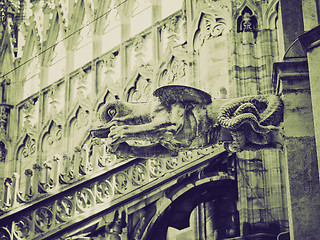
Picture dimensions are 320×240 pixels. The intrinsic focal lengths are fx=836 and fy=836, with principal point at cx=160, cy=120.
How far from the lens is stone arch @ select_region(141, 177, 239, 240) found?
38.2 feet

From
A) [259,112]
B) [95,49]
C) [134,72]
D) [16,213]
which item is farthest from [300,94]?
[95,49]

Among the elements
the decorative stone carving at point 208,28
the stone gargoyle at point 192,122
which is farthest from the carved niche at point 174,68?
the stone gargoyle at point 192,122

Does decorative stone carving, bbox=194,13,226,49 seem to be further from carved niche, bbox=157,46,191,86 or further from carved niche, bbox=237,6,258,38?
carved niche, bbox=157,46,191,86

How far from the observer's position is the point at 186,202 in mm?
12000

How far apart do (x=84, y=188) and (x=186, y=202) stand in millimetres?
1634

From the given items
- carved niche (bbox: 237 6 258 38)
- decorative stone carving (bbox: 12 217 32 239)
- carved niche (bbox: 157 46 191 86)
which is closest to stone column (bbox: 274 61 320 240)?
carved niche (bbox: 237 6 258 38)

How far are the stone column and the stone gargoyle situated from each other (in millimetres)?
177

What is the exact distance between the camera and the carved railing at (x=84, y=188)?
11766mm

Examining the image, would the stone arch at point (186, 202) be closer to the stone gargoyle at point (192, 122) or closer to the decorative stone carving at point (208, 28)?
the decorative stone carving at point (208, 28)

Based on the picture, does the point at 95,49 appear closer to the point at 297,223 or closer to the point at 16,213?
the point at 16,213

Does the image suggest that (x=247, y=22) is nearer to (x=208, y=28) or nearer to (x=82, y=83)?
(x=208, y=28)

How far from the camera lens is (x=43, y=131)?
1942 cm

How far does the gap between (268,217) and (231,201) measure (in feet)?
3.29

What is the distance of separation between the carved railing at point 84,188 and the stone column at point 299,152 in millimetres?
4915
